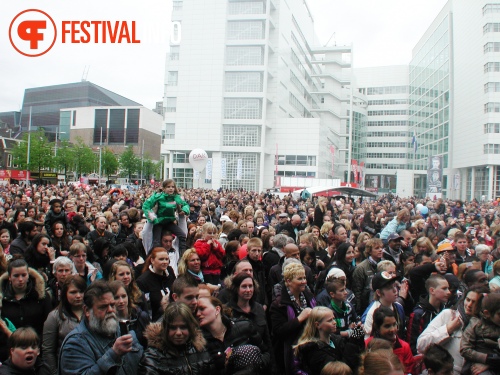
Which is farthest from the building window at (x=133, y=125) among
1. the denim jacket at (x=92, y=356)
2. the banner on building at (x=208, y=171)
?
the denim jacket at (x=92, y=356)

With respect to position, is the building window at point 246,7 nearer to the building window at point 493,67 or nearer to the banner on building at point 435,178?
the building window at point 493,67

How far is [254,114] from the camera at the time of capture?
6147 centimetres

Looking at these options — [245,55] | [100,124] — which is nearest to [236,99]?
[245,55]

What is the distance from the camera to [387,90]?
345 ft

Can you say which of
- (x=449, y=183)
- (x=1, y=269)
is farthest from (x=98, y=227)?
(x=449, y=183)

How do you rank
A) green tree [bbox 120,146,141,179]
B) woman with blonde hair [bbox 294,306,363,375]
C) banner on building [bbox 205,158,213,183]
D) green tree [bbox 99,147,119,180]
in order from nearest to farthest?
1. woman with blonde hair [bbox 294,306,363,375]
2. banner on building [bbox 205,158,213,183]
3. green tree [bbox 99,147,119,180]
4. green tree [bbox 120,146,141,179]

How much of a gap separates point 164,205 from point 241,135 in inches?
2187

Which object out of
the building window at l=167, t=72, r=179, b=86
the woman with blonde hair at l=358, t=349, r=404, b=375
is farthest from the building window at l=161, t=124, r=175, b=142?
the woman with blonde hair at l=358, t=349, r=404, b=375

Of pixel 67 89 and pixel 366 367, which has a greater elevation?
pixel 67 89

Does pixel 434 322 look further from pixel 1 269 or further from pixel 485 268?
pixel 1 269

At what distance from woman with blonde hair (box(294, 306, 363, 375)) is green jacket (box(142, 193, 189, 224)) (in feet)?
11.6

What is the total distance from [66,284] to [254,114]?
191 feet

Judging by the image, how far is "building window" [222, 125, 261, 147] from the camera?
6178cm

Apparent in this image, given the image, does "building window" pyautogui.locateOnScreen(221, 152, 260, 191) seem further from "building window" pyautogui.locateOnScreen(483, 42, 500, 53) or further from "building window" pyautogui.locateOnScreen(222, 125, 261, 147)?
"building window" pyautogui.locateOnScreen(483, 42, 500, 53)
